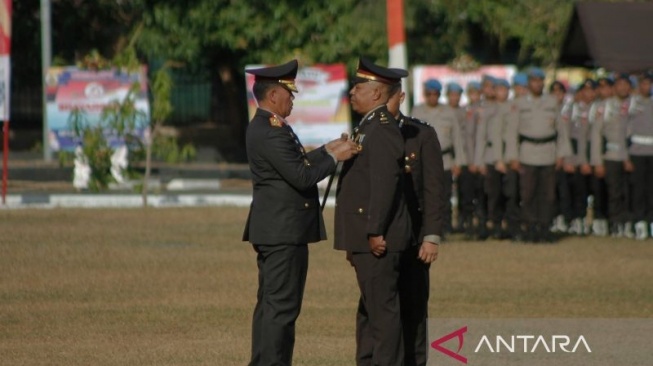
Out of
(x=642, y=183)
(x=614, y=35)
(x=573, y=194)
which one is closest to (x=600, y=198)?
(x=573, y=194)

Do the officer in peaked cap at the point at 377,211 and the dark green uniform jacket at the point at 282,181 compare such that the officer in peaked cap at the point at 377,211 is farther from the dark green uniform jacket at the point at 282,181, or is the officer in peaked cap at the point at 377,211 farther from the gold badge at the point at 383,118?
the dark green uniform jacket at the point at 282,181

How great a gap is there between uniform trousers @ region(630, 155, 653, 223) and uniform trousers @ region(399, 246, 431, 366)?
33.2 feet

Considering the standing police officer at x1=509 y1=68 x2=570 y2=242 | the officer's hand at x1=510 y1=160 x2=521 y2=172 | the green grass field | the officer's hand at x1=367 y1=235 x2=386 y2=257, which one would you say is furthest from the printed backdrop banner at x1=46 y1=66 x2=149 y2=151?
the officer's hand at x1=367 y1=235 x2=386 y2=257

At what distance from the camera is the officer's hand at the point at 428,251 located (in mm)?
9102

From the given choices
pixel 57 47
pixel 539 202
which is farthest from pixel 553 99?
pixel 57 47

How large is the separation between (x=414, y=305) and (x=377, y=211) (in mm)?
795

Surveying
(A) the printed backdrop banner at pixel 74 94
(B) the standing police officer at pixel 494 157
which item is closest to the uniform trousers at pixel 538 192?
(B) the standing police officer at pixel 494 157

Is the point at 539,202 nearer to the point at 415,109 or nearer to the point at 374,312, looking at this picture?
the point at 415,109

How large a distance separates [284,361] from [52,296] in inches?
→ 189

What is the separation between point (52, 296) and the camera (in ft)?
44.4

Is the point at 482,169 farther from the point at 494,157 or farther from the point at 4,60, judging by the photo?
the point at 4,60

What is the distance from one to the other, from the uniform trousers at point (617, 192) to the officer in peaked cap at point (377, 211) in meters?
10.5

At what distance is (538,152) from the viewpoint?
18266 millimetres

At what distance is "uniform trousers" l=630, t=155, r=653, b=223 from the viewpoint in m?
19.0
